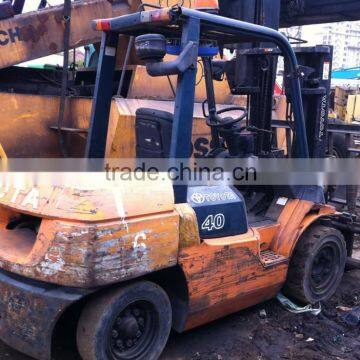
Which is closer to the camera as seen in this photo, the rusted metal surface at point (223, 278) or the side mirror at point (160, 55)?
the side mirror at point (160, 55)

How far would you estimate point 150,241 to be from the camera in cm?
293

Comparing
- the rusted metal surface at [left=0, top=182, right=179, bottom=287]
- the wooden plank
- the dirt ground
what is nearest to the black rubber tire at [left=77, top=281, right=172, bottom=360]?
the rusted metal surface at [left=0, top=182, right=179, bottom=287]

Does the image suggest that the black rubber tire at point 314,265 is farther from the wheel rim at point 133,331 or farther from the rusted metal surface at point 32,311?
the rusted metal surface at point 32,311

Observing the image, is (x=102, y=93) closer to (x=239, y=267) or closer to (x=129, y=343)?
(x=239, y=267)

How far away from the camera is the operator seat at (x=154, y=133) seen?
11.3 feet

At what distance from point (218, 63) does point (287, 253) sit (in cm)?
178

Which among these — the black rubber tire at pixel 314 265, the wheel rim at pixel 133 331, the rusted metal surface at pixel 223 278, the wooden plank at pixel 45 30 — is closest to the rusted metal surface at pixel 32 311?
the wheel rim at pixel 133 331

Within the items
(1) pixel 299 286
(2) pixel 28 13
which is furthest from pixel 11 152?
(1) pixel 299 286

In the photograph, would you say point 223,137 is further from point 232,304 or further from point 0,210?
point 0,210

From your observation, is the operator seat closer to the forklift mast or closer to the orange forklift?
the orange forklift

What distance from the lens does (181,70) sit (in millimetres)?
2941

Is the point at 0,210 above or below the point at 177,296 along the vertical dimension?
above

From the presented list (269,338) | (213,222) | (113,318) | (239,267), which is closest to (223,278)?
(239,267)

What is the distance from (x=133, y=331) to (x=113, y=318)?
216 mm
